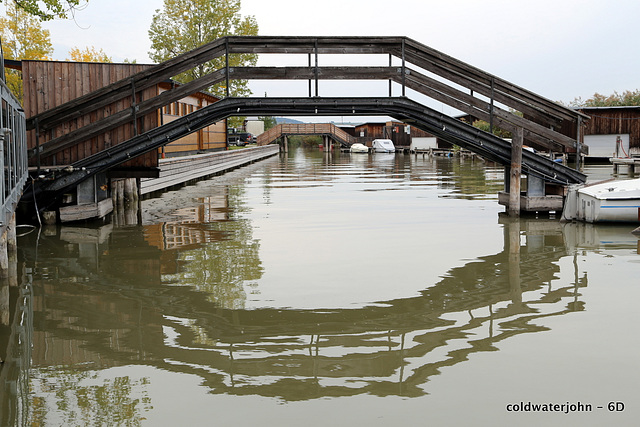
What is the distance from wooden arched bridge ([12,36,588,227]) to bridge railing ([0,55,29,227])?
6.29ft

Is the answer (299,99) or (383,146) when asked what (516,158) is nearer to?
(299,99)

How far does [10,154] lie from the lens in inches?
486

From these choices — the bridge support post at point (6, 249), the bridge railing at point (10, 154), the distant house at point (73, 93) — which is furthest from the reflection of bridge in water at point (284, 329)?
the distant house at point (73, 93)

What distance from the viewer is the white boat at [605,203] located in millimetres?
16625

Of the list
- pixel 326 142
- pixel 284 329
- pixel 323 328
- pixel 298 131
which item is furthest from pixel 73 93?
pixel 326 142

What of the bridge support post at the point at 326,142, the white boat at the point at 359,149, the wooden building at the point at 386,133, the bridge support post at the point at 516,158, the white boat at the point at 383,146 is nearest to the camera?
the bridge support post at the point at 516,158

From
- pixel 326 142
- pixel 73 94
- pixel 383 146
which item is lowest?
pixel 73 94

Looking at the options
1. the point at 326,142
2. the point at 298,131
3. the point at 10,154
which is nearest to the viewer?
the point at 10,154

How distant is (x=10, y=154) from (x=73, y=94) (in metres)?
6.05

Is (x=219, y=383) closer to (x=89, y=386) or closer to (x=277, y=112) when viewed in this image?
(x=89, y=386)

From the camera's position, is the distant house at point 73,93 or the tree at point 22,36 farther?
the tree at point 22,36

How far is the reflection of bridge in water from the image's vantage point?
6711 mm

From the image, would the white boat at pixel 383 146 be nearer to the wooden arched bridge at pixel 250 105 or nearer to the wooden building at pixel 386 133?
the wooden building at pixel 386 133

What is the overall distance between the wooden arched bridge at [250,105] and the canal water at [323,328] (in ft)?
7.45
